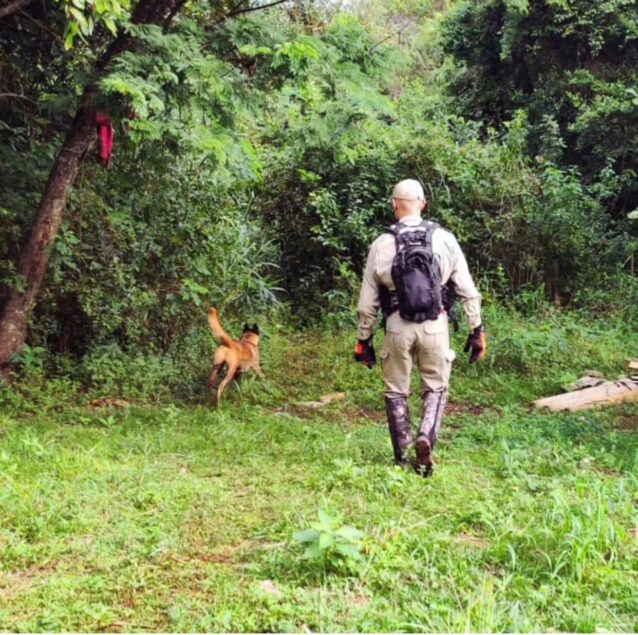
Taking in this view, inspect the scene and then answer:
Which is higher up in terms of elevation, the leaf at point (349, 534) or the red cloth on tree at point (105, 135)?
the red cloth on tree at point (105, 135)

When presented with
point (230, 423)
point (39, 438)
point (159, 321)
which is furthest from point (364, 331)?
point (159, 321)

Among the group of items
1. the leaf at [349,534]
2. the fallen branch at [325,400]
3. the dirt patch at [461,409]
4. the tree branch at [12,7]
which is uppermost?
the tree branch at [12,7]

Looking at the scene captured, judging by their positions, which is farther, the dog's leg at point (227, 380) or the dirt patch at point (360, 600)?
the dog's leg at point (227, 380)

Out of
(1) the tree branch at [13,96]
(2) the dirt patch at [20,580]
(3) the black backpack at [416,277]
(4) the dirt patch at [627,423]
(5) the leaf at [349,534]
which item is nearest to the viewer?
(2) the dirt patch at [20,580]

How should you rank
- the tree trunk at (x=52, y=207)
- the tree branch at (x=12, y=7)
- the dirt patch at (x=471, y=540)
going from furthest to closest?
the tree trunk at (x=52, y=207), the tree branch at (x=12, y=7), the dirt patch at (x=471, y=540)

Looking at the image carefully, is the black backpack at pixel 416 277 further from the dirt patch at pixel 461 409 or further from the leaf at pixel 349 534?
the dirt patch at pixel 461 409

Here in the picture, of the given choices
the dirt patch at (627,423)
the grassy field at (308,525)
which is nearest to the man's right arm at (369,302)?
the grassy field at (308,525)

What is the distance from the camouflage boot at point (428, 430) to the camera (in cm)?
388

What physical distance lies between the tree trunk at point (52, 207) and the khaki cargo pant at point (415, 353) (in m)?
3.57

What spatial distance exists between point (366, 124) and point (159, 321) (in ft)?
11.0

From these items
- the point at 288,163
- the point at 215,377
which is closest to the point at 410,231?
the point at 215,377

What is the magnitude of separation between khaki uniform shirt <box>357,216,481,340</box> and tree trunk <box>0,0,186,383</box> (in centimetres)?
323

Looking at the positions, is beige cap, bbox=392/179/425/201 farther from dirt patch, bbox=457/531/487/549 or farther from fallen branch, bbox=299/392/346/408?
fallen branch, bbox=299/392/346/408

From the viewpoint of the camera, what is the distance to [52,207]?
6.24m
